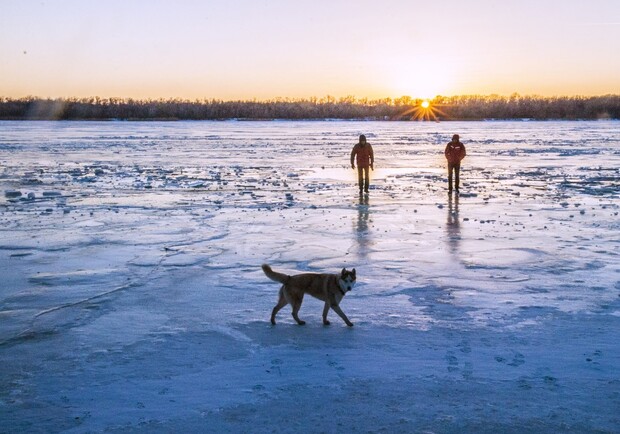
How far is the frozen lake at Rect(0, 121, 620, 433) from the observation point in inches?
184

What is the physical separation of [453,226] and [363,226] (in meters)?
1.66

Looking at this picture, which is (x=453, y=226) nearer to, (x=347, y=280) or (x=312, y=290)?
(x=312, y=290)

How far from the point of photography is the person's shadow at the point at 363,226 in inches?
407

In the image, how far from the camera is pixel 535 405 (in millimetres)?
4715

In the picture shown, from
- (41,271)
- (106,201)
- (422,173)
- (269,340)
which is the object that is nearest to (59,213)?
(106,201)

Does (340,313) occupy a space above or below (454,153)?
below

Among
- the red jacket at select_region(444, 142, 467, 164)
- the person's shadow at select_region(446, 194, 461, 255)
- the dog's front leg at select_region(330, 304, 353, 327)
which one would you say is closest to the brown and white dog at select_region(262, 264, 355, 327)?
the dog's front leg at select_region(330, 304, 353, 327)

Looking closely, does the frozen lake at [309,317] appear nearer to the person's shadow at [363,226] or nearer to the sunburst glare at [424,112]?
the person's shadow at [363,226]

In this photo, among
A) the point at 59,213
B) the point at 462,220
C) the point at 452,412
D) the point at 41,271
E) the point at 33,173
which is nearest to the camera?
the point at 452,412

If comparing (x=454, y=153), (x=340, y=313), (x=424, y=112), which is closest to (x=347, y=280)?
(x=340, y=313)

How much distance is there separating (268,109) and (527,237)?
321 feet

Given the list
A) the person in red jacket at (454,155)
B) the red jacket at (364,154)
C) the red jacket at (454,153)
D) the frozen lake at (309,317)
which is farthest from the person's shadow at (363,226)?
the red jacket at (454,153)

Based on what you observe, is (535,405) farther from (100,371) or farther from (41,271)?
(41,271)

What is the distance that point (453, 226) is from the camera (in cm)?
1227
